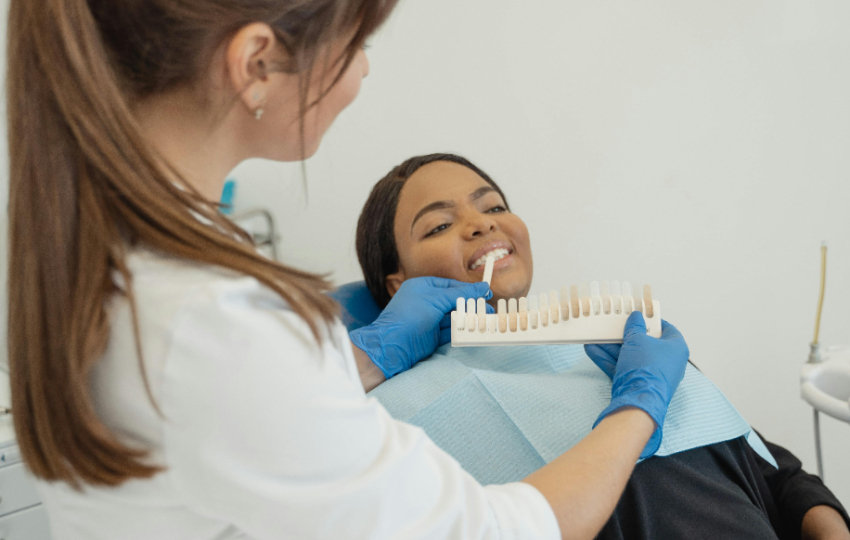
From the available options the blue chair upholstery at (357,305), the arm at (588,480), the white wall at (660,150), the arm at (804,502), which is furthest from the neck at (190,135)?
the white wall at (660,150)

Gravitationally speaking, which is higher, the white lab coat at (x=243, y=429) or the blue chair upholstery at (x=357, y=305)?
the white lab coat at (x=243, y=429)

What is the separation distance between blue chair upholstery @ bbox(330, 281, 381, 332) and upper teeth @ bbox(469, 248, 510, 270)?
33 centimetres

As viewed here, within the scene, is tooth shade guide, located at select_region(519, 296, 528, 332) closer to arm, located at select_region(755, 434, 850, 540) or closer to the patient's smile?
the patient's smile

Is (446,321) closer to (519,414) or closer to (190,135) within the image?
(519,414)

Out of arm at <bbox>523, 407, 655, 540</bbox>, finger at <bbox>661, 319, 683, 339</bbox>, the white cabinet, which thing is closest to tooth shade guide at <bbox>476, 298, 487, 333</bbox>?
finger at <bbox>661, 319, 683, 339</bbox>

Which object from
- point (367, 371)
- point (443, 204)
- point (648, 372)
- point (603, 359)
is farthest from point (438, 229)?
point (648, 372)

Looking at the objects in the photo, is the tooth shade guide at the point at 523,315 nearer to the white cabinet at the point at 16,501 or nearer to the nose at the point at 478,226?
the nose at the point at 478,226

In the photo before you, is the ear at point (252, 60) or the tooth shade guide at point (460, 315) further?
the tooth shade guide at point (460, 315)

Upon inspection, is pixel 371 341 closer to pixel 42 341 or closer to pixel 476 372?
pixel 476 372

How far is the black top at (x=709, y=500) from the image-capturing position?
971 mm

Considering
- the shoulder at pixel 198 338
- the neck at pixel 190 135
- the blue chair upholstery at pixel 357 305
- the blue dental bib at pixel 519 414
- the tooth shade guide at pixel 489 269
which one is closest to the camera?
the shoulder at pixel 198 338

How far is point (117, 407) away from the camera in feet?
1.62

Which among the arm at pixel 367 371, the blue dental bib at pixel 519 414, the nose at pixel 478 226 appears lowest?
the blue dental bib at pixel 519 414

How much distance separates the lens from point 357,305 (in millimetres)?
1642
